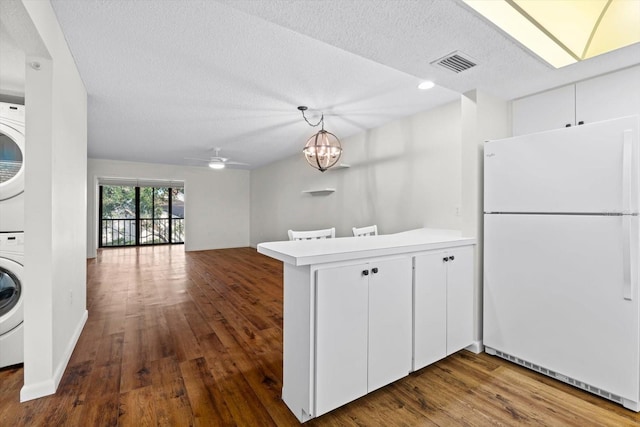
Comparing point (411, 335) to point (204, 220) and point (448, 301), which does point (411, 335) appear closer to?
point (448, 301)

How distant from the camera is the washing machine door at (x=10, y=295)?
6.61ft

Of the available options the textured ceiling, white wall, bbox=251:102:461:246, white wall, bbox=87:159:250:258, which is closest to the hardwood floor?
white wall, bbox=251:102:461:246

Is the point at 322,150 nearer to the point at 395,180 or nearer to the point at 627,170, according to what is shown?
the point at 395,180

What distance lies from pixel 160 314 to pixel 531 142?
12.7 feet

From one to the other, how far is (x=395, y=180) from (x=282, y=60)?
2.30 metres

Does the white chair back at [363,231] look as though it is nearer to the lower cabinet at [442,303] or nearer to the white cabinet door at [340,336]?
the lower cabinet at [442,303]

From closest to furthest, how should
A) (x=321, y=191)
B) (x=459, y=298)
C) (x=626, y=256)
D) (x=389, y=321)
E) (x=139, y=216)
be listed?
(x=626, y=256)
(x=389, y=321)
(x=459, y=298)
(x=321, y=191)
(x=139, y=216)

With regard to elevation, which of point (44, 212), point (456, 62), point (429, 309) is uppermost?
point (456, 62)

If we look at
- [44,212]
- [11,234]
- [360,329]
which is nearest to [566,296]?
[360,329]

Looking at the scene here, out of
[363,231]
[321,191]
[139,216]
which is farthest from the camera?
[139,216]

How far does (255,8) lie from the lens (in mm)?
1461

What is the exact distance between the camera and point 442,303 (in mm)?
2092

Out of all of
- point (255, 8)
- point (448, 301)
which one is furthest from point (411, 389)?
point (255, 8)

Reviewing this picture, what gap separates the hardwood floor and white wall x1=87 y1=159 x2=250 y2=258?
5.12 metres
